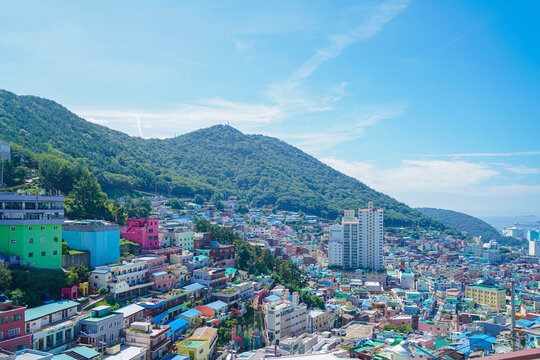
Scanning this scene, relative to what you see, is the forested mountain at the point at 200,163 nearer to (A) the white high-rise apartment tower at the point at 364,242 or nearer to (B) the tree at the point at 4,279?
(A) the white high-rise apartment tower at the point at 364,242

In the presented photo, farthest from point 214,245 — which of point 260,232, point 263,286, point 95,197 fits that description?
point 260,232

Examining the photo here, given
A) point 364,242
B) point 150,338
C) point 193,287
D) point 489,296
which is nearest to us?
point 150,338

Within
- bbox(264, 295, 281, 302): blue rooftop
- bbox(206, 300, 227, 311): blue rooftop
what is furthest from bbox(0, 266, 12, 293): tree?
bbox(264, 295, 281, 302): blue rooftop

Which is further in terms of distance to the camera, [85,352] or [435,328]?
[435,328]

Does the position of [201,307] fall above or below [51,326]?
below

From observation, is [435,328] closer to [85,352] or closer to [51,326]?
[85,352]

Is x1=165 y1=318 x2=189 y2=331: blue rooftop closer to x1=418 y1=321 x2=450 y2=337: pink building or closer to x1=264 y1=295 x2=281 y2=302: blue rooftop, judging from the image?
x1=264 y1=295 x2=281 y2=302: blue rooftop

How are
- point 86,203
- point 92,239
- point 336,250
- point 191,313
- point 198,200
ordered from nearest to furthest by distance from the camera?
point 191,313, point 92,239, point 86,203, point 336,250, point 198,200

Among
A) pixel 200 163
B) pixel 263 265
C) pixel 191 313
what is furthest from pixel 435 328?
pixel 200 163
